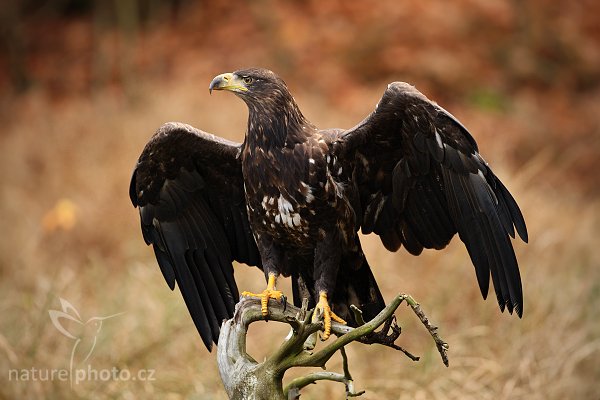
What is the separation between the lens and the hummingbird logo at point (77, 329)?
5.65 metres

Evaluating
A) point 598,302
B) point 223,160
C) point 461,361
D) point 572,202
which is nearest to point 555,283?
point 598,302

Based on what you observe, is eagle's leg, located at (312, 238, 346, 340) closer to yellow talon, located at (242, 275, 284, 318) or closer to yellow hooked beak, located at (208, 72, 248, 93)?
yellow talon, located at (242, 275, 284, 318)

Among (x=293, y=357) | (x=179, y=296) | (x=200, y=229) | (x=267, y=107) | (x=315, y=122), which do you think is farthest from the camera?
(x=315, y=122)

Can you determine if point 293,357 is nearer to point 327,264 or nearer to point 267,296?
point 267,296

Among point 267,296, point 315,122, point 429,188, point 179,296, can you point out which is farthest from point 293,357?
point 315,122

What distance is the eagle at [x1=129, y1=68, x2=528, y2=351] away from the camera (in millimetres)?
3801

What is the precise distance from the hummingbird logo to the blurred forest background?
82 mm

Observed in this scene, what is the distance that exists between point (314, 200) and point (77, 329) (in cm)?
281

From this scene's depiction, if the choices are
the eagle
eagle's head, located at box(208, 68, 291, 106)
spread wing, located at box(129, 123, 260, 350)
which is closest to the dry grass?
spread wing, located at box(129, 123, 260, 350)

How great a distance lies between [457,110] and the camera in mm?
12883

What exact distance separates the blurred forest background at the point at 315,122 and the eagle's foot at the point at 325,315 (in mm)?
1656

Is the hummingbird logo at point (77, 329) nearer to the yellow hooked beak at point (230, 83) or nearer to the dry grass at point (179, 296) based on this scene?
the dry grass at point (179, 296)

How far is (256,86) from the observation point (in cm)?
412

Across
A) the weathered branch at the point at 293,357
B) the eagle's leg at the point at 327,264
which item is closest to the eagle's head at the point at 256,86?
the eagle's leg at the point at 327,264
